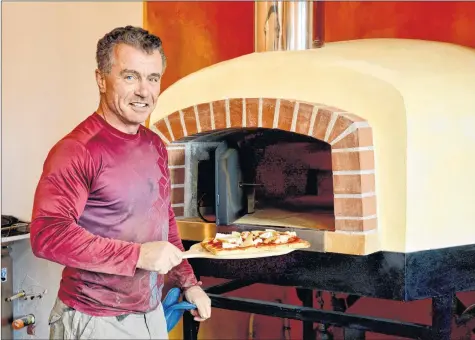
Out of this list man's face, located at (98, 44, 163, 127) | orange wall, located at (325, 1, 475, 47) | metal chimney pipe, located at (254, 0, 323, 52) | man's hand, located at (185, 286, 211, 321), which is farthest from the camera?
orange wall, located at (325, 1, 475, 47)

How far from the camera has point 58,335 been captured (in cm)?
173

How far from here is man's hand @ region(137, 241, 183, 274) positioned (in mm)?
1627

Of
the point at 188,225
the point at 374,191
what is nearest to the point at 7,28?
the point at 188,225

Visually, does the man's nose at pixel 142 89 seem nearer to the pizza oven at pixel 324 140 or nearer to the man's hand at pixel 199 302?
the man's hand at pixel 199 302

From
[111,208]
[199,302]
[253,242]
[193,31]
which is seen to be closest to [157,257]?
[111,208]

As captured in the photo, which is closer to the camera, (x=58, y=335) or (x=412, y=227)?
(x=58, y=335)

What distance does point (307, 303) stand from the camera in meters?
2.95

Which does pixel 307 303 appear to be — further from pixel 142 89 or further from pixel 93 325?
pixel 142 89

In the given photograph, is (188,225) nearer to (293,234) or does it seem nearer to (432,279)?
(293,234)

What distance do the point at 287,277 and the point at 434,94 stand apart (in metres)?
0.76

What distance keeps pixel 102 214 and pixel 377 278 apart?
3.12 ft

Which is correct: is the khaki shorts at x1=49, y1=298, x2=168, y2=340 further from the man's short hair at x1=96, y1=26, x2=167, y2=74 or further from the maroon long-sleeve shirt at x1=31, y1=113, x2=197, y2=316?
the man's short hair at x1=96, y1=26, x2=167, y2=74

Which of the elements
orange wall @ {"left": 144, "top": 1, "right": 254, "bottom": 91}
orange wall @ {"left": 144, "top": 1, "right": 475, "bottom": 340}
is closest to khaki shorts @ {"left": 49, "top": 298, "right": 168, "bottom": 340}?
orange wall @ {"left": 144, "top": 1, "right": 475, "bottom": 340}

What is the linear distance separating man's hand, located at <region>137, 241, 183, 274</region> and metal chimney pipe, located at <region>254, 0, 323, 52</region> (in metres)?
1.14
